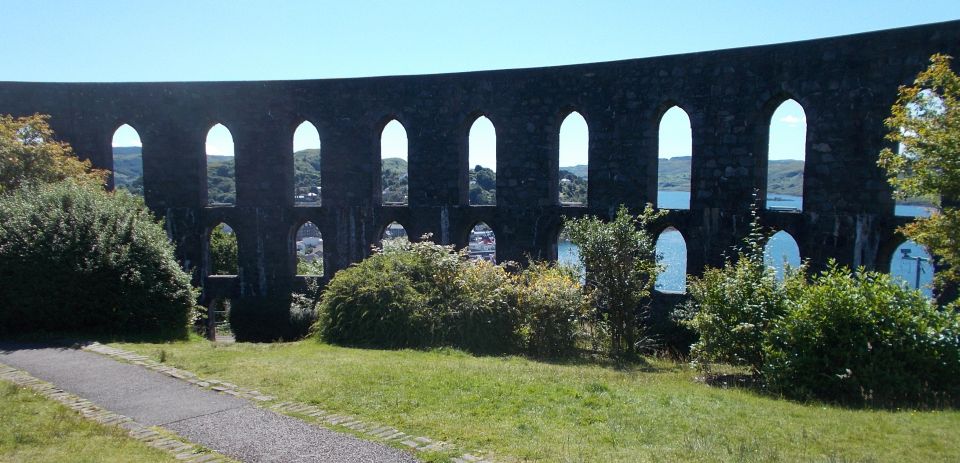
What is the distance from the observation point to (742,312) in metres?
10.8

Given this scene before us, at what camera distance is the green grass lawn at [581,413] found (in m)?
6.66

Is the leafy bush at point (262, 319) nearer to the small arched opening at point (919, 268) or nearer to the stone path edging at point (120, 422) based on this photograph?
the stone path edging at point (120, 422)

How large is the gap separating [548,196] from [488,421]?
10900mm

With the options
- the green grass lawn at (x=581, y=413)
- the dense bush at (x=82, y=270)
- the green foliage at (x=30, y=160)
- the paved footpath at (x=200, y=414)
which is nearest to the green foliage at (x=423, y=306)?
the green grass lawn at (x=581, y=413)

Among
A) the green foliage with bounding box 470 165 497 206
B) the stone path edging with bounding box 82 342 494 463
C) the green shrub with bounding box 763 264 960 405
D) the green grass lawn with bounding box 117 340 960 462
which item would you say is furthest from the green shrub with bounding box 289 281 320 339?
the green shrub with bounding box 763 264 960 405

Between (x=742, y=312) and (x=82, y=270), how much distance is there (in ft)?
37.3

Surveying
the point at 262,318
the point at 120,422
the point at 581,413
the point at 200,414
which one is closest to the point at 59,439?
the point at 120,422

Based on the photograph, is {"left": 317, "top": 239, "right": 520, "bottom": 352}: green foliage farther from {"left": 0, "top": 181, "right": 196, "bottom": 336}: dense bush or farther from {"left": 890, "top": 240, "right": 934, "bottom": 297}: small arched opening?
{"left": 890, "top": 240, "right": 934, "bottom": 297}: small arched opening

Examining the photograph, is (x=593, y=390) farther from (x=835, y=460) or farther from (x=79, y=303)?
(x=79, y=303)

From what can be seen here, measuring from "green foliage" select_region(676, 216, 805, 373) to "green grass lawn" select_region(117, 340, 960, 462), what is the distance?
714 millimetres

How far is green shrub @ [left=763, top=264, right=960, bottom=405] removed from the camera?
911 centimetres

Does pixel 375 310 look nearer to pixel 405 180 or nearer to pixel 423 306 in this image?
pixel 423 306

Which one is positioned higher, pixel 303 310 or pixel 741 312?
pixel 741 312

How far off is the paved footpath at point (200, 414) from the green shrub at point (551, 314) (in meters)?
6.22
